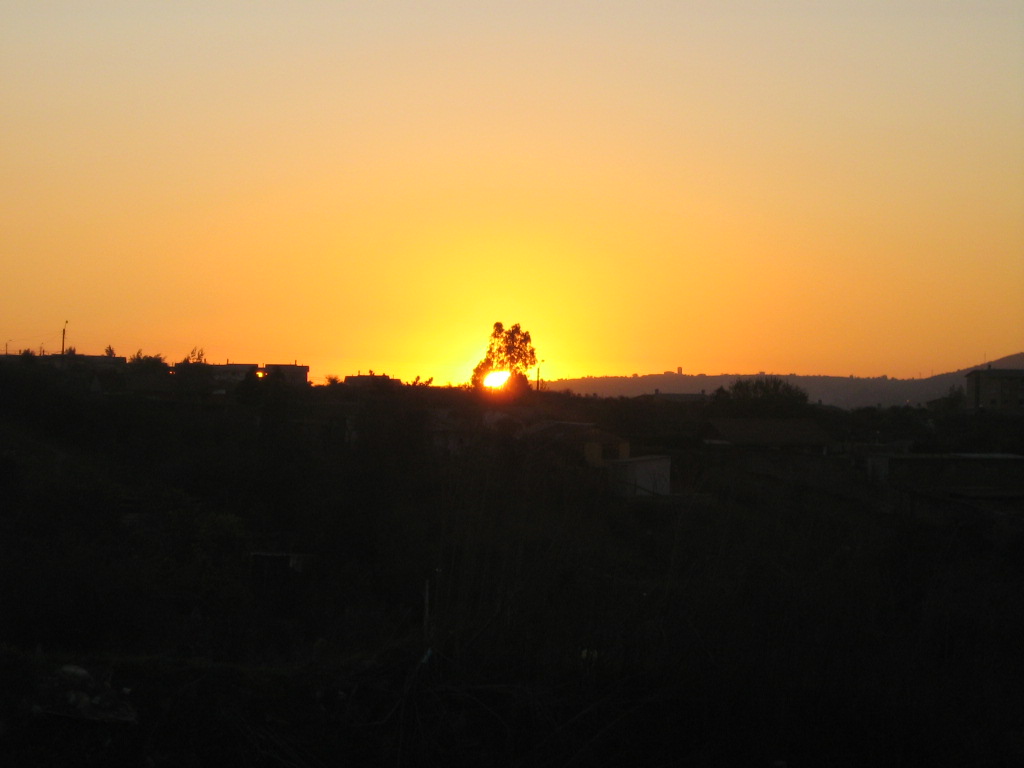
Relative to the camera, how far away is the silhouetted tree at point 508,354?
48213mm

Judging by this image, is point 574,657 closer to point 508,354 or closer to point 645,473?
point 645,473

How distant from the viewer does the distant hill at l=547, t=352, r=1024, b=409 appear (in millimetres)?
119775

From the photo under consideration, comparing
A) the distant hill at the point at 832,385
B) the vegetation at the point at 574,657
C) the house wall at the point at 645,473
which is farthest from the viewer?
the distant hill at the point at 832,385

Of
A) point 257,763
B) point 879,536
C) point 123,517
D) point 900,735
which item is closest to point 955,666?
point 900,735

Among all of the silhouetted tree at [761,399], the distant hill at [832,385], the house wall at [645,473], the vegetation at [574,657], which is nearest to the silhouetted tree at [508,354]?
the silhouetted tree at [761,399]

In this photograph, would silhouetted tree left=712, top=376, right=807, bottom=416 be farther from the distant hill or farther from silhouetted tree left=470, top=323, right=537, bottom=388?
the distant hill

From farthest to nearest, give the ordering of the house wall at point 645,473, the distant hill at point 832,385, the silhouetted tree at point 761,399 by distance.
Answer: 1. the distant hill at point 832,385
2. the silhouetted tree at point 761,399
3. the house wall at point 645,473

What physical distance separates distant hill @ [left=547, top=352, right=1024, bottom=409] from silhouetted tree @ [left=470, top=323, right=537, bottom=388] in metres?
63.0

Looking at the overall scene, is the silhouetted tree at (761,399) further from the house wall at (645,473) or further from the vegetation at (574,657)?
the vegetation at (574,657)

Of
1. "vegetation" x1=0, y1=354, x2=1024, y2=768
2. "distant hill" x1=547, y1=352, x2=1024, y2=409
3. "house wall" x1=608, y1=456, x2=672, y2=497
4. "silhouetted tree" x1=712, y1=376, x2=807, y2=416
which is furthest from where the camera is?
"distant hill" x1=547, y1=352, x2=1024, y2=409

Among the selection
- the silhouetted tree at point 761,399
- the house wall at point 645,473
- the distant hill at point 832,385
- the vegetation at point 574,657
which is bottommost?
the vegetation at point 574,657

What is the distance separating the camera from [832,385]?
14412cm

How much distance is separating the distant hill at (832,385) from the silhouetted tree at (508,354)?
6297 centimetres

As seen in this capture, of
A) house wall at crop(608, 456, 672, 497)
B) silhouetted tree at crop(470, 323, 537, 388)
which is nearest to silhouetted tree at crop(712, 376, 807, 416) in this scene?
silhouetted tree at crop(470, 323, 537, 388)
